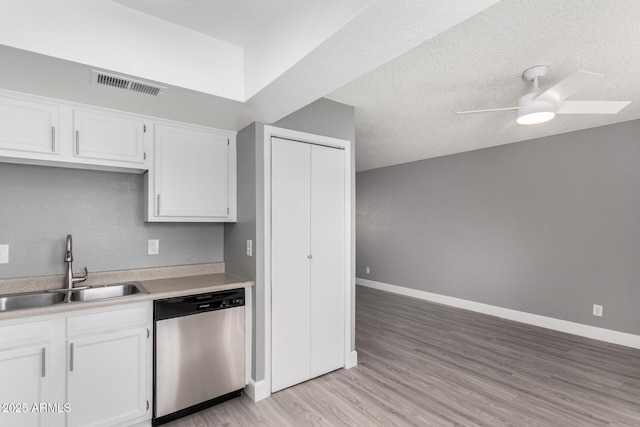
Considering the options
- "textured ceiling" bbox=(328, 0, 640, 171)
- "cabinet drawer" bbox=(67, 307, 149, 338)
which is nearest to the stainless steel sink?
"cabinet drawer" bbox=(67, 307, 149, 338)

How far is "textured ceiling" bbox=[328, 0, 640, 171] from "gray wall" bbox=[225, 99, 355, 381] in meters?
0.22

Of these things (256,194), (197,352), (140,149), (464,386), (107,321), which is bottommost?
(464,386)

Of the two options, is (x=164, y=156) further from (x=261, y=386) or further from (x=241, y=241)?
(x=261, y=386)

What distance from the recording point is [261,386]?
249 centimetres

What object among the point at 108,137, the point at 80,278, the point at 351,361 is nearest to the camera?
the point at 108,137

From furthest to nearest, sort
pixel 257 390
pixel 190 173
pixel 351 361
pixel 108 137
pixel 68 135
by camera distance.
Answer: pixel 351 361 → pixel 190 173 → pixel 257 390 → pixel 108 137 → pixel 68 135

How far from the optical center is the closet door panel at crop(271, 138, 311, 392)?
258 centimetres

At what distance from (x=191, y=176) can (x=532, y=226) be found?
13.9ft

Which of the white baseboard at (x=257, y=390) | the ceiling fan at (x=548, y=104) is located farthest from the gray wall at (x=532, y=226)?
the white baseboard at (x=257, y=390)

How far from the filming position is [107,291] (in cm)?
239

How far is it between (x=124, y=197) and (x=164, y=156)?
513mm

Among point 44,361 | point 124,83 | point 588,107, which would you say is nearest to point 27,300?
point 44,361

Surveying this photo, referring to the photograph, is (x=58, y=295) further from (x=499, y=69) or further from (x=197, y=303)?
(x=499, y=69)

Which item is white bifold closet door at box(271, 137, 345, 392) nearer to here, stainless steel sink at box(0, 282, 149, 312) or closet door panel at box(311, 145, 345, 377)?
closet door panel at box(311, 145, 345, 377)
